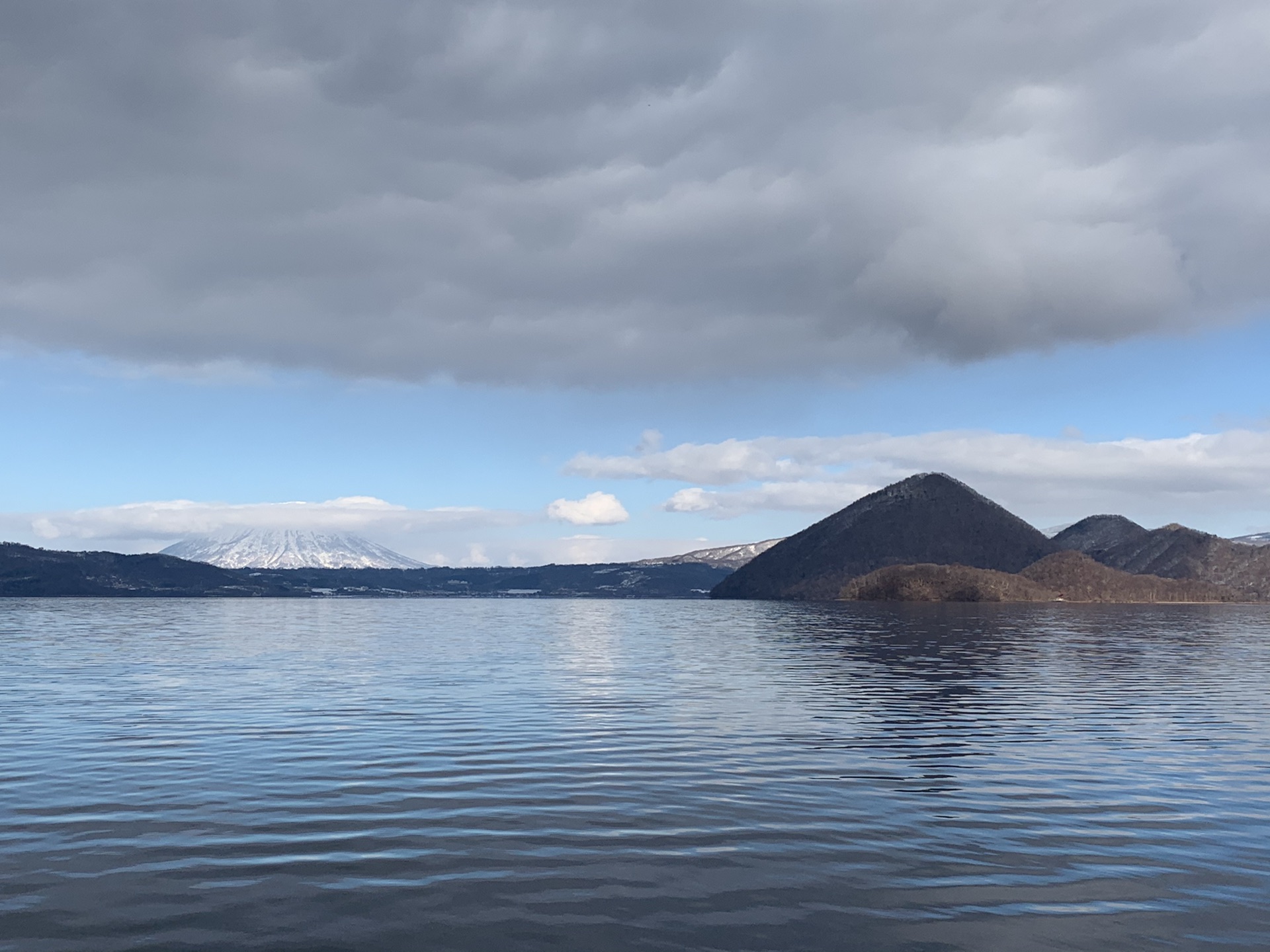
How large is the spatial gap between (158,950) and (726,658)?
7856 cm

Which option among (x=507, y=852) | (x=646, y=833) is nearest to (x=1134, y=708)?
(x=646, y=833)

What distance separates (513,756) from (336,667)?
50044 millimetres

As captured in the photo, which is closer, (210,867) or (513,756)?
(210,867)

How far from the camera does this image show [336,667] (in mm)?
81188

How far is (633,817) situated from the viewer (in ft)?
84.8

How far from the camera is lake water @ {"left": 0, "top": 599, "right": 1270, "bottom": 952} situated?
56.8 feet

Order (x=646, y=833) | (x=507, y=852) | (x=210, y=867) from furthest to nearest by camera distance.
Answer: (x=646, y=833) → (x=507, y=852) → (x=210, y=867)

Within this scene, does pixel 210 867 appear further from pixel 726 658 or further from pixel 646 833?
pixel 726 658

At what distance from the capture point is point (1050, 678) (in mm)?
69625

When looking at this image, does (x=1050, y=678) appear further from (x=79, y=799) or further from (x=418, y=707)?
(x=79, y=799)

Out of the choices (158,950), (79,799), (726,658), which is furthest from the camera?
(726,658)

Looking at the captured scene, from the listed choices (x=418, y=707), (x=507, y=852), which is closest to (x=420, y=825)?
(x=507, y=852)

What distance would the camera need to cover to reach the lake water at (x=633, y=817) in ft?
56.8

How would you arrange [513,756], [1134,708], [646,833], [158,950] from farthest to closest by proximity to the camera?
[1134,708] → [513,756] → [646,833] → [158,950]
